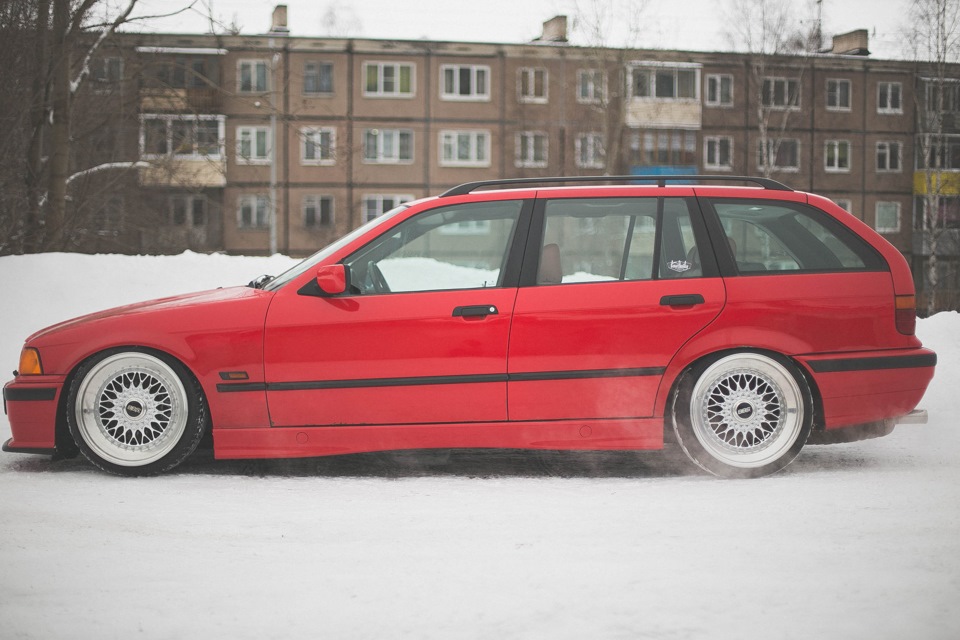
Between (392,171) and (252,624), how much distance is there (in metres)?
47.0

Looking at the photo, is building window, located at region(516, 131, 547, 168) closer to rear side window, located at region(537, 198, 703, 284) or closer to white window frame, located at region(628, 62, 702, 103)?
white window frame, located at region(628, 62, 702, 103)

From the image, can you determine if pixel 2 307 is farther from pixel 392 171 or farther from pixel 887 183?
pixel 887 183

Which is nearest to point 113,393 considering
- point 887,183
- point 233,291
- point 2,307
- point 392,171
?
point 233,291

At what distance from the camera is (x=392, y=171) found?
49.6 metres

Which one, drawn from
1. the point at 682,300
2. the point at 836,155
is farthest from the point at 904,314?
the point at 836,155

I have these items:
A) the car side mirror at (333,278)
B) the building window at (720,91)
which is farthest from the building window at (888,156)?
the car side mirror at (333,278)

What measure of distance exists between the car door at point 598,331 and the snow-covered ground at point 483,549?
1.50ft

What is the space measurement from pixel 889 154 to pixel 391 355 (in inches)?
2105

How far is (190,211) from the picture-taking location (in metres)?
49.4

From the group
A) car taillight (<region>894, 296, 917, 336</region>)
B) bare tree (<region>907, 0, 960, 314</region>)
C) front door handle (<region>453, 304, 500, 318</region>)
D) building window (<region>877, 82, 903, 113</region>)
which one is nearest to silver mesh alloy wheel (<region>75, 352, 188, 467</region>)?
front door handle (<region>453, 304, 500, 318</region>)

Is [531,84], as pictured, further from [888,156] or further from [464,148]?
[888,156]

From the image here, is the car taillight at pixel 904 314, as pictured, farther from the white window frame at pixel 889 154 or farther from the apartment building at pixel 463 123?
the white window frame at pixel 889 154

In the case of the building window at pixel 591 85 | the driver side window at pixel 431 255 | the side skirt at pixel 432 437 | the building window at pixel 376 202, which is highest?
the building window at pixel 591 85

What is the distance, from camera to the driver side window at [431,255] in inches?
233
